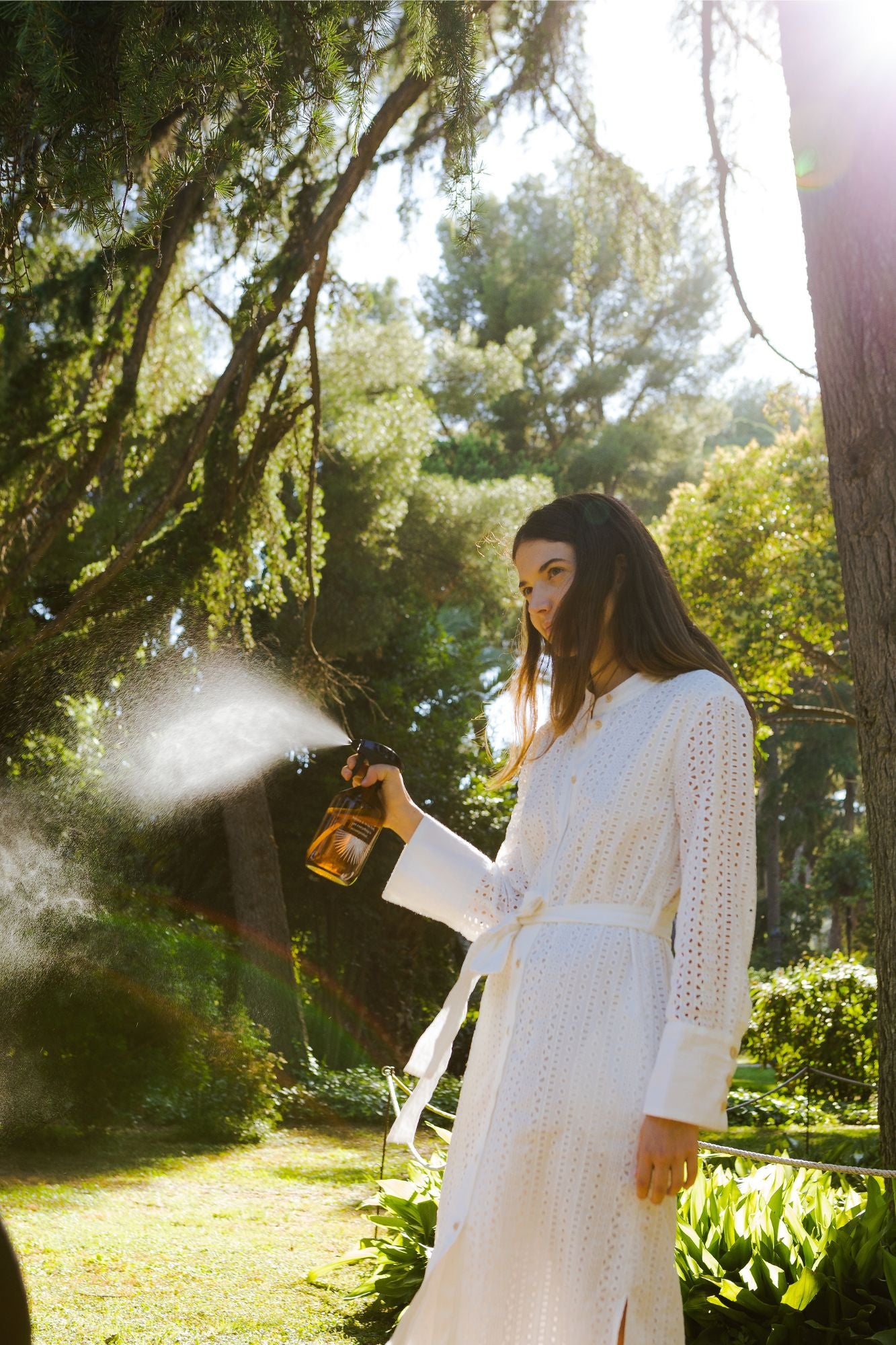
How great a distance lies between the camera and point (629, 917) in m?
1.84

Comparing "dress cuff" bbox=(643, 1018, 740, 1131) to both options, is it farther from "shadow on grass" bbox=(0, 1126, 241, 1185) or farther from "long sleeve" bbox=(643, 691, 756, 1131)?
"shadow on grass" bbox=(0, 1126, 241, 1185)

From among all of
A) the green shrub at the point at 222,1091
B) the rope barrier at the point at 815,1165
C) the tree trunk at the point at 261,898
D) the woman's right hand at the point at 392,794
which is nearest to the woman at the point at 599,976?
the woman's right hand at the point at 392,794

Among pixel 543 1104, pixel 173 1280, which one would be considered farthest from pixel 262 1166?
pixel 543 1104

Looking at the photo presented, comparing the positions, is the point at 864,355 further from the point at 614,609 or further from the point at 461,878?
the point at 461,878

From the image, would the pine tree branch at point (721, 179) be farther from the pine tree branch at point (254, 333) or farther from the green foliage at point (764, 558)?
the green foliage at point (764, 558)

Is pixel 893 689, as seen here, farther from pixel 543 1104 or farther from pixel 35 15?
pixel 35 15

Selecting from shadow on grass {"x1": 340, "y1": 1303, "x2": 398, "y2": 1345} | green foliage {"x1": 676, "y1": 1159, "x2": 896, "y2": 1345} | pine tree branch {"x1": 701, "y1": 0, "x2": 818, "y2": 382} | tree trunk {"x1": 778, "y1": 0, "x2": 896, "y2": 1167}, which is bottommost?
shadow on grass {"x1": 340, "y1": 1303, "x2": 398, "y2": 1345}

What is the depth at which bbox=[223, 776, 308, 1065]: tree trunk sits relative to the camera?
9.84 m

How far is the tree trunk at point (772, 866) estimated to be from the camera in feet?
72.9

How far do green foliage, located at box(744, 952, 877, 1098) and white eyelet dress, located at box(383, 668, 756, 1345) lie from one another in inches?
300

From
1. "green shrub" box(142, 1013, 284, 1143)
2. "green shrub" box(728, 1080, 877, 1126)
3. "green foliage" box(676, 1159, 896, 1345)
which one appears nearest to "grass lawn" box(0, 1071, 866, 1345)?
"green shrub" box(142, 1013, 284, 1143)

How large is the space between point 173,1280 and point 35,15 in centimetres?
447

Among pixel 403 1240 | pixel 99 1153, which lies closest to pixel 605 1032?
pixel 403 1240

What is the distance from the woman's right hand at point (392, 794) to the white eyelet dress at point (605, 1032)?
1.10 ft
